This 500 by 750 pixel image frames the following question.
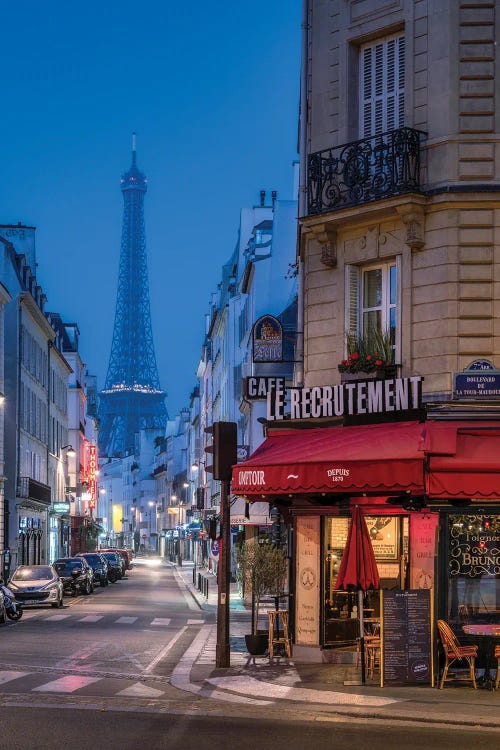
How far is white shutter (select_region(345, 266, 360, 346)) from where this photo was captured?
23.0 meters

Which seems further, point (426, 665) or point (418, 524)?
point (418, 524)

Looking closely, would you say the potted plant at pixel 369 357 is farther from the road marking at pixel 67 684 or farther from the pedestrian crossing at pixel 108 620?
the pedestrian crossing at pixel 108 620

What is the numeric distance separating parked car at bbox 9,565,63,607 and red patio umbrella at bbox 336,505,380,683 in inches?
981

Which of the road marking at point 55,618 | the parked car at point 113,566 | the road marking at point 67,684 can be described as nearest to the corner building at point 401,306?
the road marking at point 67,684

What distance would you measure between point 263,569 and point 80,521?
85.0 m

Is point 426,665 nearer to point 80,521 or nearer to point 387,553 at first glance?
point 387,553

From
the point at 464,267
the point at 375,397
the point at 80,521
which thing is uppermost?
the point at 464,267

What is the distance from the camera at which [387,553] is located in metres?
22.6

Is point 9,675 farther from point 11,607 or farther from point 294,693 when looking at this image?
point 11,607

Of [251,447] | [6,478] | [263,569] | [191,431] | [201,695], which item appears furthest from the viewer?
[191,431]

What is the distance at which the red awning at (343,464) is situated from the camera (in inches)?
754

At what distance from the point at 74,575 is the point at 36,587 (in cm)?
1038

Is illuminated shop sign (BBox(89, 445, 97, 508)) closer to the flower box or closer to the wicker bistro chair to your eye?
the flower box

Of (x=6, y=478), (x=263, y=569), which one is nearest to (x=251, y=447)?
(x=6, y=478)
